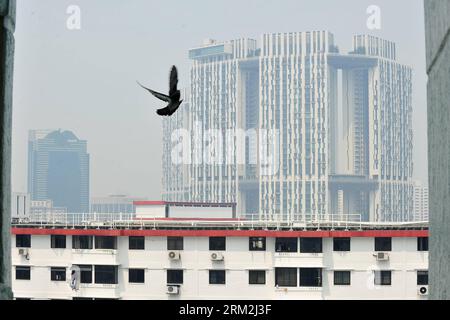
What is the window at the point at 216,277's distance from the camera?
127 ft

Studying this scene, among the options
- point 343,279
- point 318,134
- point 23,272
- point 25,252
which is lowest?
point 343,279

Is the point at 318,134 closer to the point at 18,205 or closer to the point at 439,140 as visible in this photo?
the point at 18,205

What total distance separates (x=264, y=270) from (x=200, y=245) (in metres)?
3.27

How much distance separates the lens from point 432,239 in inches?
82.0

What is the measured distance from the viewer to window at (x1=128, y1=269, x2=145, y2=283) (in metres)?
39.8

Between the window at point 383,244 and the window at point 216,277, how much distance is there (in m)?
7.30

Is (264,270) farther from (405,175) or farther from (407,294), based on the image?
(405,175)

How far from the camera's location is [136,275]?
40.1m

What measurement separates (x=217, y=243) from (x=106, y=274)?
579cm

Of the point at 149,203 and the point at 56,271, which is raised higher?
the point at 149,203

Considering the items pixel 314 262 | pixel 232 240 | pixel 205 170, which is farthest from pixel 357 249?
pixel 205 170

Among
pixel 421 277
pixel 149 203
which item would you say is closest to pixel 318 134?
pixel 149 203

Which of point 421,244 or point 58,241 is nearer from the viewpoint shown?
point 421,244

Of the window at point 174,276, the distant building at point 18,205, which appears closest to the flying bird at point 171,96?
the window at point 174,276
